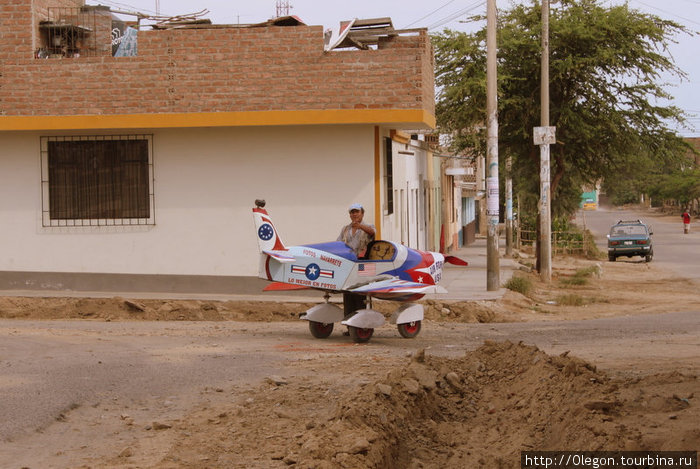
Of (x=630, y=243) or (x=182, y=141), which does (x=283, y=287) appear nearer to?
(x=182, y=141)

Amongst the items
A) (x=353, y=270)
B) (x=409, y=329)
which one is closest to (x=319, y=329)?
(x=353, y=270)

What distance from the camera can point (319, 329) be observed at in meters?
13.6

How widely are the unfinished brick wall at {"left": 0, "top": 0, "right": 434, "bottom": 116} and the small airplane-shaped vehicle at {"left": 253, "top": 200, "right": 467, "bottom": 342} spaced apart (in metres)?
5.54

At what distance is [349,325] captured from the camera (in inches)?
501

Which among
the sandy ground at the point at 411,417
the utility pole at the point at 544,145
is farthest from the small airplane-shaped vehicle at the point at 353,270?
the utility pole at the point at 544,145

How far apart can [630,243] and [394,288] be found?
26976 mm

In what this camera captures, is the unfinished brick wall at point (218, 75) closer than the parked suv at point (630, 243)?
Yes

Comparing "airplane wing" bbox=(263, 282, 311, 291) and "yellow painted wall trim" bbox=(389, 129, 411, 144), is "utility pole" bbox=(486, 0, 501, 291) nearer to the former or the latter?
"yellow painted wall trim" bbox=(389, 129, 411, 144)

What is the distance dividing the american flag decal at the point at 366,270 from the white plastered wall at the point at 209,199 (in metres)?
5.68

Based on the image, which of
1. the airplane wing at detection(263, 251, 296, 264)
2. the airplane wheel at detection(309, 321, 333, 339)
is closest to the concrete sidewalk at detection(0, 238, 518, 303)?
the airplane wheel at detection(309, 321, 333, 339)

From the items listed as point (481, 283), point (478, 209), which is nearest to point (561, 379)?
point (481, 283)

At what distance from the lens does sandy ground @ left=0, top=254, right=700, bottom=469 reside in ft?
22.4

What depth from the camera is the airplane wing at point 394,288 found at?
41.4ft

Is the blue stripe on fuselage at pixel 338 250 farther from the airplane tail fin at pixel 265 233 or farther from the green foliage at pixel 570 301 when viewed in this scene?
the green foliage at pixel 570 301
